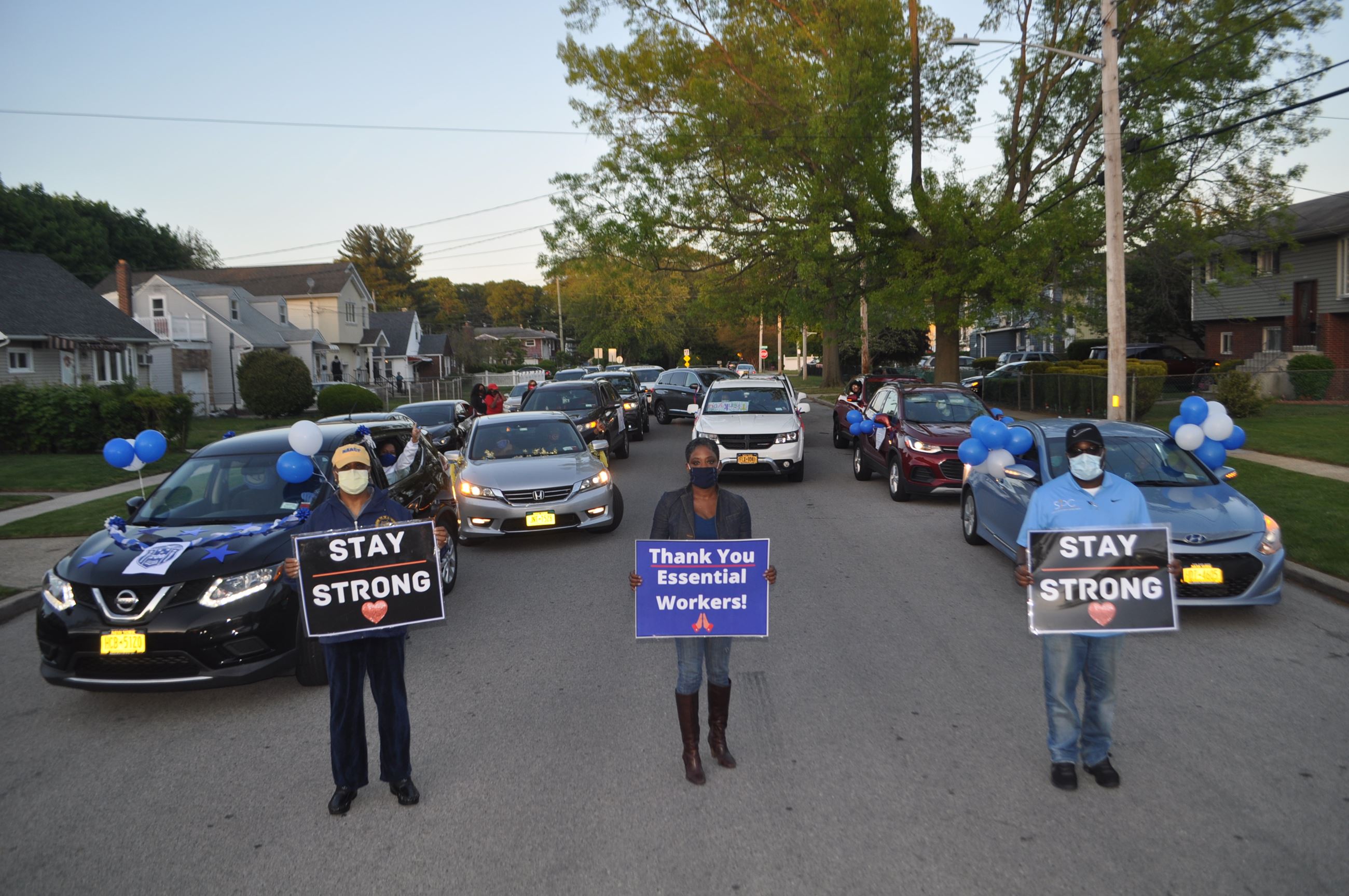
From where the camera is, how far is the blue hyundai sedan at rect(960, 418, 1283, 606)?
7285mm

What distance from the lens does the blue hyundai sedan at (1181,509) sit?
23.9 ft

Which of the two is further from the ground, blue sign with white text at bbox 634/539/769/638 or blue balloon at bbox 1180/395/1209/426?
blue balloon at bbox 1180/395/1209/426

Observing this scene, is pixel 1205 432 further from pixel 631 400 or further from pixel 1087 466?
pixel 631 400

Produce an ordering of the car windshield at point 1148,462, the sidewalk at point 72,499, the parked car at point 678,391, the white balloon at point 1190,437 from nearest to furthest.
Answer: the car windshield at point 1148,462 → the white balloon at point 1190,437 → the sidewalk at point 72,499 → the parked car at point 678,391

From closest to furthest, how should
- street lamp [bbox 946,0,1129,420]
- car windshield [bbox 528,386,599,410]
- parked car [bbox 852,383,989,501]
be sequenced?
parked car [bbox 852,383,989,501]
street lamp [bbox 946,0,1129,420]
car windshield [bbox 528,386,599,410]

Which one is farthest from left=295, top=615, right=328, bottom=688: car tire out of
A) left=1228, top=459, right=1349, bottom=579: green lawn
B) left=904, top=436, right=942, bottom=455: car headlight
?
left=904, top=436, right=942, bottom=455: car headlight

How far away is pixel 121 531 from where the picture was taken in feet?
22.0

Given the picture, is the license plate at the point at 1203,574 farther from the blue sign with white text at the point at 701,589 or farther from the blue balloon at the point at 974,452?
the blue sign with white text at the point at 701,589

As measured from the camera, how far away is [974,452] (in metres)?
9.41

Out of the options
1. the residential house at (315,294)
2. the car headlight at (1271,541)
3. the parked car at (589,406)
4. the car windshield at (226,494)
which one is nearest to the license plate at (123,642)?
the car windshield at (226,494)

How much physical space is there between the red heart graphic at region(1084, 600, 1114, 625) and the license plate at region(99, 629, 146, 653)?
7.04 ft

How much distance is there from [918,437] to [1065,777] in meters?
9.43

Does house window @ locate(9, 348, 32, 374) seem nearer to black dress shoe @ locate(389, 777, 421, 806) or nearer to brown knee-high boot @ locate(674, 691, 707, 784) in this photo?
Answer: black dress shoe @ locate(389, 777, 421, 806)

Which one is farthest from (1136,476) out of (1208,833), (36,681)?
(36,681)
